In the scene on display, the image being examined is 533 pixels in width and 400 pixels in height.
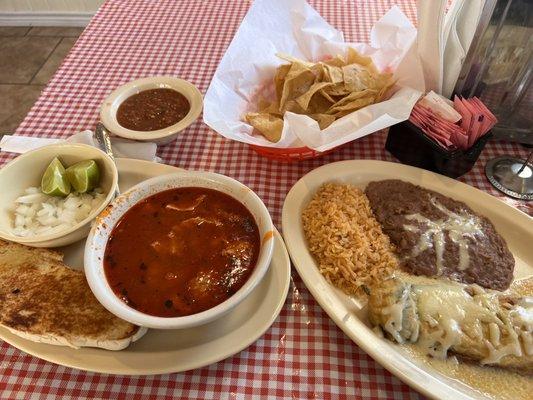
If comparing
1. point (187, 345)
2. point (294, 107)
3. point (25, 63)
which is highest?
point (294, 107)

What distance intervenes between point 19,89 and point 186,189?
4321 millimetres

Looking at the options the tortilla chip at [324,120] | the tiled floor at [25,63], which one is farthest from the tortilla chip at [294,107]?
the tiled floor at [25,63]

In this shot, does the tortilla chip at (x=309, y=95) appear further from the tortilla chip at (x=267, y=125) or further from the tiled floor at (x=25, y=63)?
the tiled floor at (x=25, y=63)

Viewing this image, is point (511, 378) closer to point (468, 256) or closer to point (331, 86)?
point (468, 256)

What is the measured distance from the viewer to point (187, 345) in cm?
121

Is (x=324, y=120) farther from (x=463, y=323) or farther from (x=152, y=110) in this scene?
(x=463, y=323)

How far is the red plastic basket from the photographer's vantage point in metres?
1.69

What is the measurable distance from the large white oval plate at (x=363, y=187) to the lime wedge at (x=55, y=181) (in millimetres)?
794

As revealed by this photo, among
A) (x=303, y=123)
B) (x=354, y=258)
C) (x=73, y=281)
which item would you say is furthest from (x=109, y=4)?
(x=354, y=258)

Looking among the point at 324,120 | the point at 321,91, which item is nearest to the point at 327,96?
the point at 321,91

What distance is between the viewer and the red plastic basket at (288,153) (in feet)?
5.53

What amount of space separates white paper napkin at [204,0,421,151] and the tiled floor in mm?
3319

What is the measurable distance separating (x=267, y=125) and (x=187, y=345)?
2.98ft

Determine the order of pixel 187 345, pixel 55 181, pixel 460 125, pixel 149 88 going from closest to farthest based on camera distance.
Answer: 1. pixel 187 345
2. pixel 55 181
3. pixel 460 125
4. pixel 149 88
